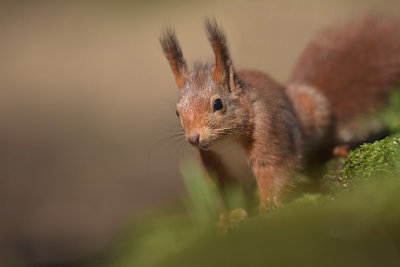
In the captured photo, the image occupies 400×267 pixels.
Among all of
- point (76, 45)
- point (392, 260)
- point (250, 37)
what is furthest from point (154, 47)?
point (392, 260)

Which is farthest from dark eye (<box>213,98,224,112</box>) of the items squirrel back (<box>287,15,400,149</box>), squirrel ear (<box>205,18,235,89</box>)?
squirrel back (<box>287,15,400,149</box>)

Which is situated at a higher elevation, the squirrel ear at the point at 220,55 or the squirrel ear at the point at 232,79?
the squirrel ear at the point at 220,55

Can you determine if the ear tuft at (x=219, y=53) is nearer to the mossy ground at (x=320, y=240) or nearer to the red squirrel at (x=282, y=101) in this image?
the red squirrel at (x=282, y=101)

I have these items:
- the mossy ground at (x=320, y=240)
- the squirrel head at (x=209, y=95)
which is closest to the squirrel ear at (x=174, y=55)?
the squirrel head at (x=209, y=95)

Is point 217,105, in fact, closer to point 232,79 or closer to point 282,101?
point 232,79

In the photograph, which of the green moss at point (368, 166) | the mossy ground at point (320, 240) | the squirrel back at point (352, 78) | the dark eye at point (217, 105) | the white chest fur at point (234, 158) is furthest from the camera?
the squirrel back at point (352, 78)

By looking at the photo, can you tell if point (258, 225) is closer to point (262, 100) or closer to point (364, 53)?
point (262, 100)
